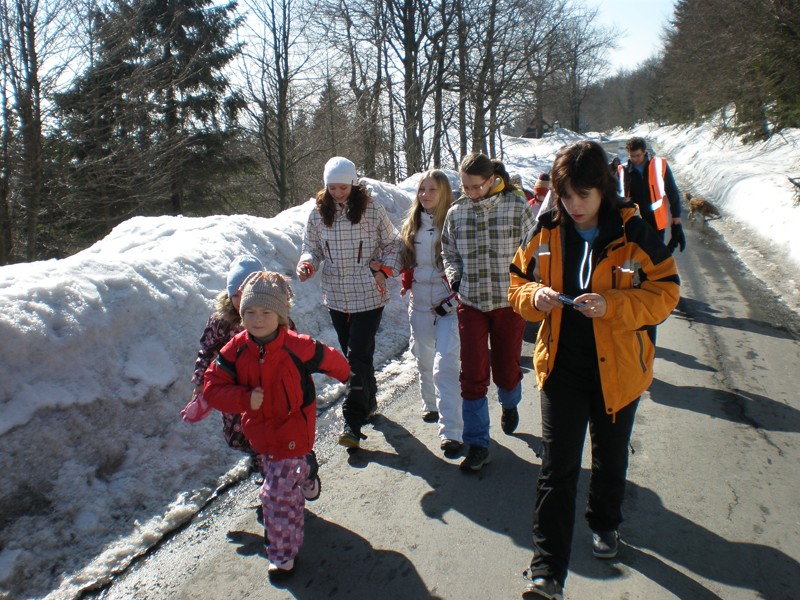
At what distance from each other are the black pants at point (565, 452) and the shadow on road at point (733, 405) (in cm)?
230

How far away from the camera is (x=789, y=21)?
44.1ft

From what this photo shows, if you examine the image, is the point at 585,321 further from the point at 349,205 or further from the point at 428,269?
the point at 349,205

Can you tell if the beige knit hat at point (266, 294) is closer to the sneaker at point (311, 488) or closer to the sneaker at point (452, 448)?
the sneaker at point (311, 488)

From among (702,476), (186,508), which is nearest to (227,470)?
(186,508)

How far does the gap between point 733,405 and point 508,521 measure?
2.58m

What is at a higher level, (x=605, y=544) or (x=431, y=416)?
(x=431, y=416)

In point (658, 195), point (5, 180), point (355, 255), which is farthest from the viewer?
point (5, 180)

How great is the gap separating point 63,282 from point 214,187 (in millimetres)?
17342

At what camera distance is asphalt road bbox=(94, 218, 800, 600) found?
2936mm

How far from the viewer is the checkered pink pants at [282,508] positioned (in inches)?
120

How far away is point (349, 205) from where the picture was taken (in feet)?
14.8

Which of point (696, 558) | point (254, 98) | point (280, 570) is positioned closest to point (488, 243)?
point (696, 558)

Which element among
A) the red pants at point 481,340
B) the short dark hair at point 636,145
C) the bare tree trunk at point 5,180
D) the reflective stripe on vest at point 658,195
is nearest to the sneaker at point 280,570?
the red pants at point 481,340

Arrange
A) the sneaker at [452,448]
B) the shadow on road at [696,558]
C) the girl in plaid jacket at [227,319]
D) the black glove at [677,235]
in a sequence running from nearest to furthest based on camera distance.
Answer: the shadow on road at [696,558], the girl in plaid jacket at [227,319], the sneaker at [452,448], the black glove at [677,235]
